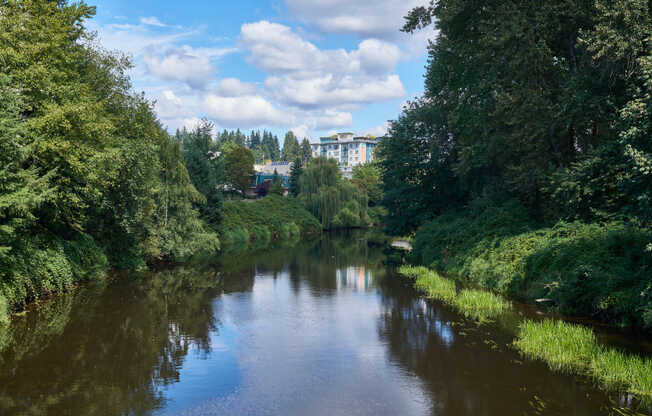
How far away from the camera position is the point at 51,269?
18.7 meters

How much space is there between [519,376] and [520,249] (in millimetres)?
10782

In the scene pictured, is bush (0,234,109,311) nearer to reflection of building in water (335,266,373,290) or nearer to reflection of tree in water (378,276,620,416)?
reflection of tree in water (378,276,620,416)

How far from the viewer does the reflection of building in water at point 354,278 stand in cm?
2613

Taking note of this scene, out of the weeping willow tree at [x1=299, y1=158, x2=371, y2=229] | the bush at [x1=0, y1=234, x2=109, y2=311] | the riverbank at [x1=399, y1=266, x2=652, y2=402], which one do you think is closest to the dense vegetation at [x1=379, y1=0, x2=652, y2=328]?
the riverbank at [x1=399, y1=266, x2=652, y2=402]

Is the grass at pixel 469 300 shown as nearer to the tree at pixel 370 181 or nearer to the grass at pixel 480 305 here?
the grass at pixel 480 305

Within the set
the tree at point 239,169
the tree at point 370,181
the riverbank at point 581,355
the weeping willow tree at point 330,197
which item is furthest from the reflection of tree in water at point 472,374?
the tree at point 239,169

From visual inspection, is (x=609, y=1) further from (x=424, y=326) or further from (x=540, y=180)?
(x=424, y=326)

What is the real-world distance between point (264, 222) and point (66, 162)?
45.1 m

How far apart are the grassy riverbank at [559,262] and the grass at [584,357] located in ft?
4.30

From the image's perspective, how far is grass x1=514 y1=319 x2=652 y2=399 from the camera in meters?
10.4

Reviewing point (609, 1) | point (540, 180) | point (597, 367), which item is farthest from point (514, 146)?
point (597, 367)

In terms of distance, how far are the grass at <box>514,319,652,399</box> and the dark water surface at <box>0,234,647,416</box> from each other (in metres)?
0.51

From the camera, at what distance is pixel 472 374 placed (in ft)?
38.5

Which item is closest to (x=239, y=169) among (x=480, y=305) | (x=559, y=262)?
(x=480, y=305)
